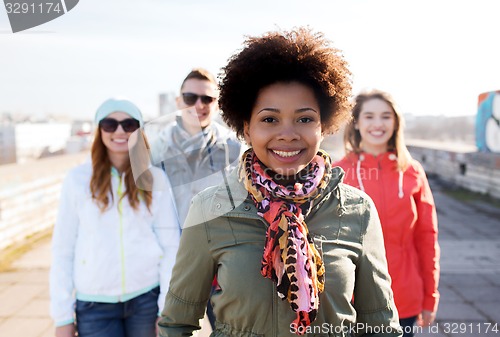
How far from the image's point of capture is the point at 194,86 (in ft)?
10.3

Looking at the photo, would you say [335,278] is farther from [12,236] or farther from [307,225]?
[12,236]

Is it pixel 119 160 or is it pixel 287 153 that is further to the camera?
pixel 119 160

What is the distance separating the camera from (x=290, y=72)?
5.35 ft

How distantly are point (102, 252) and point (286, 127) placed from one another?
4.30ft

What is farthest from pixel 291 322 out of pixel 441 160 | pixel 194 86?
pixel 441 160

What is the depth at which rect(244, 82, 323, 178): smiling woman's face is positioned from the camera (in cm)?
159

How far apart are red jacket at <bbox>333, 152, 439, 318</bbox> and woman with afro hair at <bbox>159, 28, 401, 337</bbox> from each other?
3.22 feet

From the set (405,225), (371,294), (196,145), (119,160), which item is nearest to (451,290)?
(405,225)

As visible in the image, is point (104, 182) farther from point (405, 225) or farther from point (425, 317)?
point (425, 317)

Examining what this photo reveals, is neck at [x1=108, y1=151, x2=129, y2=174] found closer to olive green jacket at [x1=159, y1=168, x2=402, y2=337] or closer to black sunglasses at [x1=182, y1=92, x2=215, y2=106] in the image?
black sunglasses at [x1=182, y1=92, x2=215, y2=106]

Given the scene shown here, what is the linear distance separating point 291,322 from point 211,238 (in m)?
0.39

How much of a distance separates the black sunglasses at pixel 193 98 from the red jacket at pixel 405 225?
1018 millimetres

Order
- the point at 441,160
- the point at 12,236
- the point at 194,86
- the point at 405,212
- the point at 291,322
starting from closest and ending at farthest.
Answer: the point at 291,322 < the point at 405,212 < the point at 194,86 < the point at 12,236 < the point at 441,160

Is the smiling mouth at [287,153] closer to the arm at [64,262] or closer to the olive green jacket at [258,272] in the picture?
the olive green jacket at [258,272]
